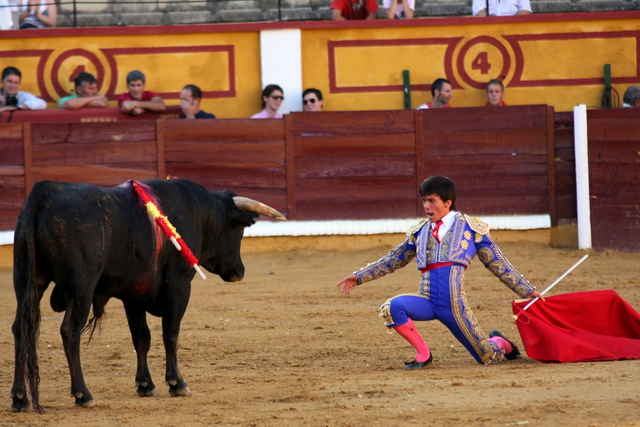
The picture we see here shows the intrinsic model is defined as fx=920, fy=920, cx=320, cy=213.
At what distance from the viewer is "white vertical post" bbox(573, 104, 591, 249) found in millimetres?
8703

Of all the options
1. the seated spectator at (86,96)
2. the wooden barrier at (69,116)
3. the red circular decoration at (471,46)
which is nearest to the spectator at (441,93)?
the red circular decoration at (471,46)

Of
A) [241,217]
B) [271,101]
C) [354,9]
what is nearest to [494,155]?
[354,9]

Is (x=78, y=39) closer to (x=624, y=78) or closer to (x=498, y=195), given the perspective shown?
(x=498, y=195)

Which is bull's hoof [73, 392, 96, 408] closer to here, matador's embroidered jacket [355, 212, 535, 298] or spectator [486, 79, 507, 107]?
matador's embroidered jacket [355, 212, 535, 298]

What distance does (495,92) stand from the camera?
8.94 meters

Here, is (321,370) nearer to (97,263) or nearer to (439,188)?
(439,188)

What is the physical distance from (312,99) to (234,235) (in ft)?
14.5

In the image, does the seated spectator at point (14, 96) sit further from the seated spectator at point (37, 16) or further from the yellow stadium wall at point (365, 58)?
the seated spectator at point (37, 16)

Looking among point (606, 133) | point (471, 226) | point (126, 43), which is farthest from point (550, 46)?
point (471, 226)

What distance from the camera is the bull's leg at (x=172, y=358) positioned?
3.91m

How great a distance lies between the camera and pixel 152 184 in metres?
4.14

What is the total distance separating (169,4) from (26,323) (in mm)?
7589

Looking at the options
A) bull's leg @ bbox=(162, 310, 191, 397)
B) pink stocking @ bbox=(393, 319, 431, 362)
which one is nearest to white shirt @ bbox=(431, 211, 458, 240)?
pink stocking @ bbox=(393, 319, 431, 362)

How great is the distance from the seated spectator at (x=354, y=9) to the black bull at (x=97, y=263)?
535cm
